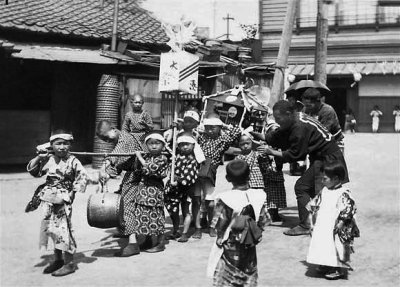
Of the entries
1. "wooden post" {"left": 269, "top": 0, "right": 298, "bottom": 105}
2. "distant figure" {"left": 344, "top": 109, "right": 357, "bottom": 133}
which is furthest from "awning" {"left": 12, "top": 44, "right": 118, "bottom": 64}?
"distant figure" {"left": 344, "top": 109, "right": 357, "bottom": 133}

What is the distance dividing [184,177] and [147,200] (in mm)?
703

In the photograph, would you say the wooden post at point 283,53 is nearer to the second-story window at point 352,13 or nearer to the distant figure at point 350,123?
the distant figure at point 350,123

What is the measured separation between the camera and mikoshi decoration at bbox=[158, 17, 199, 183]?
23.1ft

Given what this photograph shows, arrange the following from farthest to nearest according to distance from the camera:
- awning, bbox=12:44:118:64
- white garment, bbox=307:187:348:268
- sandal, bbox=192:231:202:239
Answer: awning, bbox=12:44:118:64 < sandal, bbox=192:231:202:239 < white garment, bbox=307:187:348:268

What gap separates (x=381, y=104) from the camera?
23.6 metres

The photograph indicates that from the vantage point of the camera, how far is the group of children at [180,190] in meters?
4.29

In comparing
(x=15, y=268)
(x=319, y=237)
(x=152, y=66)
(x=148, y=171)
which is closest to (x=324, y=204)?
(x=319, y=237)

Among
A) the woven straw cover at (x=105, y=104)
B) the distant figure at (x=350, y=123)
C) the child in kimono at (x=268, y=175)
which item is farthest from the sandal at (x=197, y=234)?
the distant figure at (x=350, y=123)

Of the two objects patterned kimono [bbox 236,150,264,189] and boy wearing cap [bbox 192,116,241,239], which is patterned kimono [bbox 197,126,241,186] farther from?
patterned kimono [bbox 236,150,264,189]

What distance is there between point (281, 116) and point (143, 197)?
200cm

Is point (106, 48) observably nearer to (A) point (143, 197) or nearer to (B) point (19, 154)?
(B) point (19, 154)

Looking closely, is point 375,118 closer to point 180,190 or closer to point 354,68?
point 354,68

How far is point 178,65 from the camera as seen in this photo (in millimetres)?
7020

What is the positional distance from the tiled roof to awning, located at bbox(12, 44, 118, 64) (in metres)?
0.59
